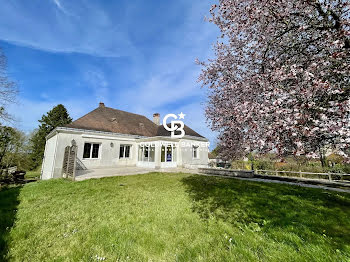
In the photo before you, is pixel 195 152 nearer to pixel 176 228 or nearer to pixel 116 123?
pixel 116 123

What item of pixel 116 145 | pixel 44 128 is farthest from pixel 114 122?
pixel 44 128

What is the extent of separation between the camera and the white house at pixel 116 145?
546 inches

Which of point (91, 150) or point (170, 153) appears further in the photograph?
point (170, 153)

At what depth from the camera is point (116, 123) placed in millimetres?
18625

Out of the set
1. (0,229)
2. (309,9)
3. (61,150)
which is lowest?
(0,229)

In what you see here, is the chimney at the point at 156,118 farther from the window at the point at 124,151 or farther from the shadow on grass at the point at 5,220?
the shadow on grass at the point at 5,220

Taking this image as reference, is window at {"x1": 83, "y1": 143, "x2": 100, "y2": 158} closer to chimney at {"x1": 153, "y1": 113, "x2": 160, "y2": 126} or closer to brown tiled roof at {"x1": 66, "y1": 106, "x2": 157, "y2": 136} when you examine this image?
brown tiled roof at {"x1": 66, "y1": 106, "x2": 157, "y2": 136}

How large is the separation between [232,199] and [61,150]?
14166 mm

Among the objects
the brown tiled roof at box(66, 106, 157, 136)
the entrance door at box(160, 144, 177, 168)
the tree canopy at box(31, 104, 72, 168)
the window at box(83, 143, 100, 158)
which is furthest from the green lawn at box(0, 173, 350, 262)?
the tree canopy at box(31, 104, 72, 168)

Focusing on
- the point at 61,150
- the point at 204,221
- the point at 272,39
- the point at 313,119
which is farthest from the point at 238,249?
the point at 61,150

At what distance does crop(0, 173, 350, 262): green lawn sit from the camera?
274 cm

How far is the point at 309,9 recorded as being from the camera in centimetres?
344

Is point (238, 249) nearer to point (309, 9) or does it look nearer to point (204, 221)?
point (204, 221)

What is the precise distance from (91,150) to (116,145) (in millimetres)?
2512
